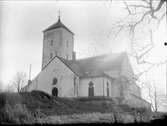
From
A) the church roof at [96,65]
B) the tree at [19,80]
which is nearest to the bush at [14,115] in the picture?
the church roof at [96,65]

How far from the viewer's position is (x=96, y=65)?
60.7 ft

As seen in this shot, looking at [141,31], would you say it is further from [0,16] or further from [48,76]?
Answer: [48,76]

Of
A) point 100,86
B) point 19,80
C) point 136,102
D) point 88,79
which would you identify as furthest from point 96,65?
point 19,80

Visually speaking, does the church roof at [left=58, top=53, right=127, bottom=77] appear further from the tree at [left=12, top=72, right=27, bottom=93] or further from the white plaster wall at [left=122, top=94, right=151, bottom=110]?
the tree at [left=12, top=72, right=27, bottom=93]

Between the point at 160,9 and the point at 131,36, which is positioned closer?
the point at 160,9

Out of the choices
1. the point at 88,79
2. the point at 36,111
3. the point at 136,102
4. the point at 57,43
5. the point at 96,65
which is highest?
the point at 57,43

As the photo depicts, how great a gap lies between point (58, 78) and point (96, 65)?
338cm

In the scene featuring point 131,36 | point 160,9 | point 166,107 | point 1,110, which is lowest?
point 166,107

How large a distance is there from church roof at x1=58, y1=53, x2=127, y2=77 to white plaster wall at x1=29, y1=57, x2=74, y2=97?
47cm

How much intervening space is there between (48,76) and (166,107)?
937 centimetres

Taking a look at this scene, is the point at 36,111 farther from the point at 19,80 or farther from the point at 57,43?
the point at 19,80

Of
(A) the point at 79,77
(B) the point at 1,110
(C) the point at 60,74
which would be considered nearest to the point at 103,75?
(A) the point at 79,77

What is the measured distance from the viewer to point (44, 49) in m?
22.6

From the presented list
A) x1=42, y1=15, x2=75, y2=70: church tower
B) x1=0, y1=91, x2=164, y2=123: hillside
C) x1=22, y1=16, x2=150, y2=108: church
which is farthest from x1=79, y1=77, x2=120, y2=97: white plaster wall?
x1=0, y1=91, x2=164, y2=123: hillside
